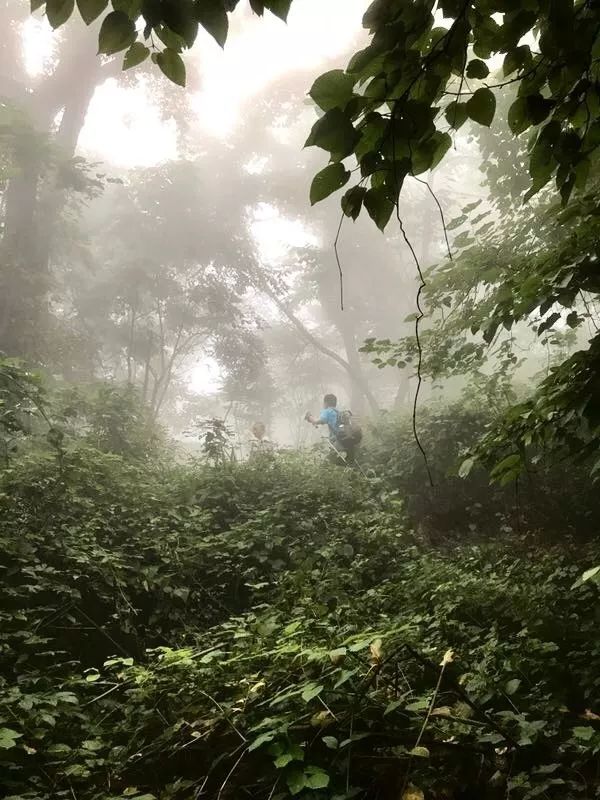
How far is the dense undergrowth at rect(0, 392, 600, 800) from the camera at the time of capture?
179 cm

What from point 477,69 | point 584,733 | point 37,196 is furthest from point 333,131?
point 37,196

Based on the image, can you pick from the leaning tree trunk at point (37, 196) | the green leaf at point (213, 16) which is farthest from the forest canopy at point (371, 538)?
the leaning tree trunk at point (37, 196)

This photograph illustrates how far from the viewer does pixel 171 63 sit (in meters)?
1.36

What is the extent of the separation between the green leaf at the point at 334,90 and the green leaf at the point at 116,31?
47 cm

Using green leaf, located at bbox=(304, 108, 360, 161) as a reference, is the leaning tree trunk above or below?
above

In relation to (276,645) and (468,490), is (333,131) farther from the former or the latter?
(468,490)

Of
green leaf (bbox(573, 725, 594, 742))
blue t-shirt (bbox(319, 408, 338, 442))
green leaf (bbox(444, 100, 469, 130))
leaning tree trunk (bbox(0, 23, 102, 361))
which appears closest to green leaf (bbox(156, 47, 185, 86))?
green leaf (bbox(444, 100, 469, 130))

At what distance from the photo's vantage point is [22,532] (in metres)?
4.04

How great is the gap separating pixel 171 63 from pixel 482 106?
31.9 inches

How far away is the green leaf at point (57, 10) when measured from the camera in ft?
3.92

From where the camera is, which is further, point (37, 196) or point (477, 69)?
point (37, 196)

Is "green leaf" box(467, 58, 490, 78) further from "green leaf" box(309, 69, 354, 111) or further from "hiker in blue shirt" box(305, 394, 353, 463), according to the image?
"hiker in blue shirt" box(305, 394, 353, 463)

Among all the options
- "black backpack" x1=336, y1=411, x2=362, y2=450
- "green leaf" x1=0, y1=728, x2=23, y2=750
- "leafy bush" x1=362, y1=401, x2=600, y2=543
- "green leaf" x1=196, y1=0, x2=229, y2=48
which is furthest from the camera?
"black backpack" x1=336, y1=411, x2=362, y2=450

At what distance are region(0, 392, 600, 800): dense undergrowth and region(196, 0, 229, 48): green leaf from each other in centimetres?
185
